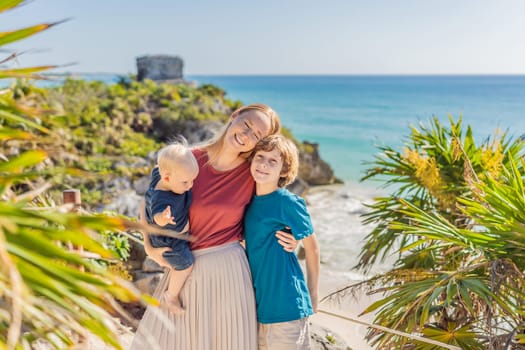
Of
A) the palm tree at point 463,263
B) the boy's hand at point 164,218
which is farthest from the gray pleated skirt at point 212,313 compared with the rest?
the palm tree at point 463,263

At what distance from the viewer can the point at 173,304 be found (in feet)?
9.66

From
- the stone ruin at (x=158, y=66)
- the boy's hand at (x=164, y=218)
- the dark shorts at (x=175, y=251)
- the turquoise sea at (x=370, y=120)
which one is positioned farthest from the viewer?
the stone ruin at (x=158, y=66)

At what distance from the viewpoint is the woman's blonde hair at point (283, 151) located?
2.95m

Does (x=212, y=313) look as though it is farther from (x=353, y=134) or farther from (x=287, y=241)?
(x=353, y=134)

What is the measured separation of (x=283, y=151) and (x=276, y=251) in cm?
58

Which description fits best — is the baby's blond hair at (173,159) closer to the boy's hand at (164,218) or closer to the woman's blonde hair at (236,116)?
the boy's hand at (164,218)

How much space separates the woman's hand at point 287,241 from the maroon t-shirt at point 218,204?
28cm

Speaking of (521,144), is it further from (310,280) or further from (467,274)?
(310,280)

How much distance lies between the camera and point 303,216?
2986 millimetres

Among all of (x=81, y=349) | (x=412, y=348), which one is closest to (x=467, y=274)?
(x=412, y=348)

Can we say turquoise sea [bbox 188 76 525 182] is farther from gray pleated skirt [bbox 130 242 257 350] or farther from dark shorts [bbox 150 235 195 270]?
dark shorts [bbox 150 235 195 270]

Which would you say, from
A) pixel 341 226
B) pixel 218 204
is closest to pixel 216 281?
pixel 218 204

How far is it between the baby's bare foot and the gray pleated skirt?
0.12ft

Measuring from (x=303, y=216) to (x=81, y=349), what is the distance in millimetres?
1721
